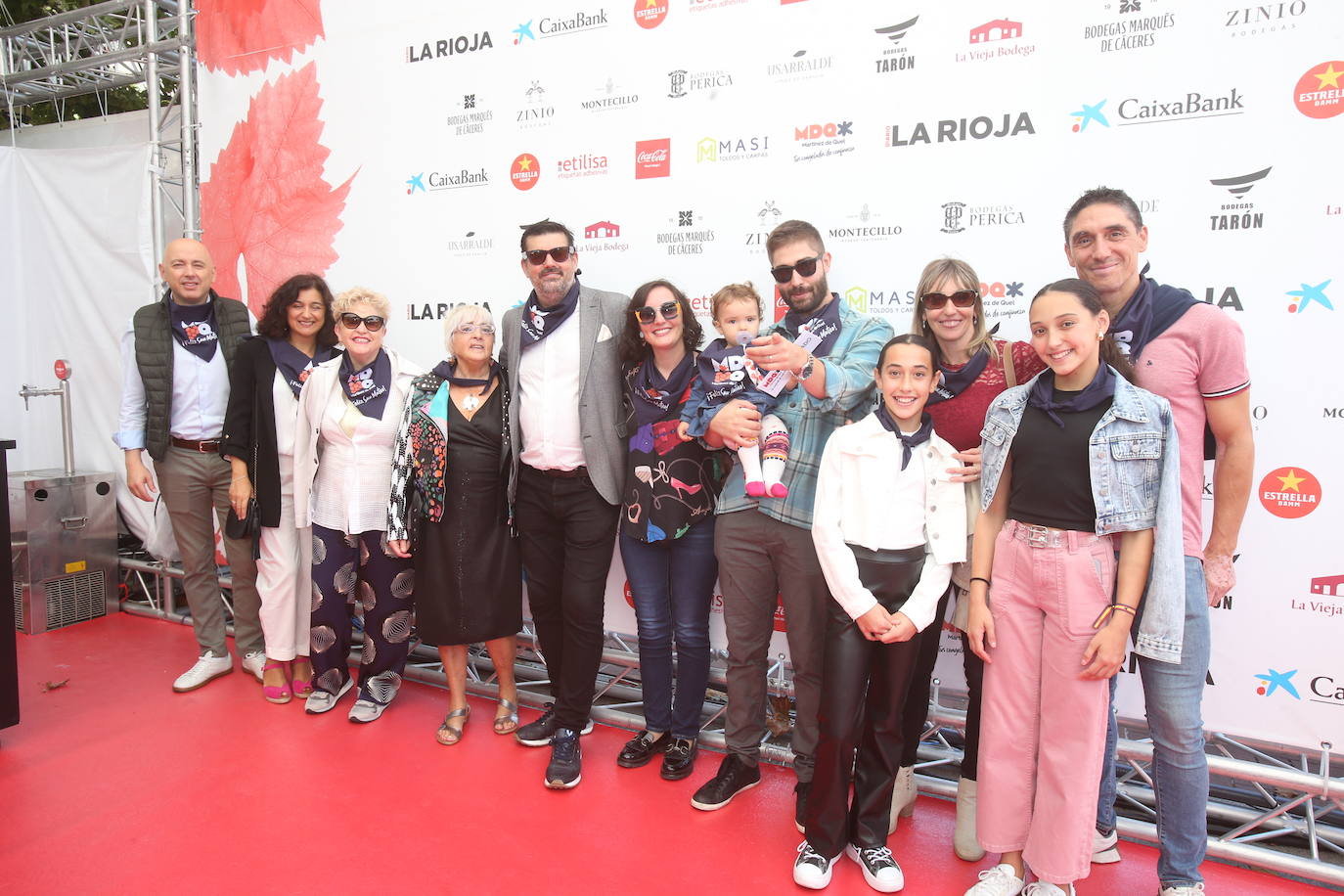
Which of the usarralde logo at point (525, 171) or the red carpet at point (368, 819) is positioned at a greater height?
the usarralde logo at point (525, 171)

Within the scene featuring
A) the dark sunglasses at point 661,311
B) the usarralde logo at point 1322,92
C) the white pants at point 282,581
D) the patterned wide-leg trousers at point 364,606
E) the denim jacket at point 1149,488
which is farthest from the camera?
the white pants at point 282,581

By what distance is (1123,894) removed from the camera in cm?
230

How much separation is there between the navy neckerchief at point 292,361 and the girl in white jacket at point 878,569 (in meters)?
2.46

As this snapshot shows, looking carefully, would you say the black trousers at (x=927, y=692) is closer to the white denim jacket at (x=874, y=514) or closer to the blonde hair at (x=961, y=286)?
the white denim jacket at (x=874, y=514)

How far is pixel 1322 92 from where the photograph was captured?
2438 mm

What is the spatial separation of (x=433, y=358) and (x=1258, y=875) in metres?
4.02

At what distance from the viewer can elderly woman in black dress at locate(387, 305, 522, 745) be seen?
9.85ft

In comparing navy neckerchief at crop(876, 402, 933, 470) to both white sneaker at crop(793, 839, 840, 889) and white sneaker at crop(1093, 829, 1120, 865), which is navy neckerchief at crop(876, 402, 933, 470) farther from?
white sneaker at crop(1093, 829, 1120, 865)

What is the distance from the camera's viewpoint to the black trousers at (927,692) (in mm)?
2375

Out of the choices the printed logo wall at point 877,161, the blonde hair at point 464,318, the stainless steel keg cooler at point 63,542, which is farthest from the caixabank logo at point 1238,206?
the stainless steel keg cooler at point 63,542

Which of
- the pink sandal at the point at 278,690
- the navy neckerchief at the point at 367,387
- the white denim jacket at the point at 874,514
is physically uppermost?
the navy neckerchief at the point at 367,387

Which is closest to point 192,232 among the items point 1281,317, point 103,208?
point 103,208

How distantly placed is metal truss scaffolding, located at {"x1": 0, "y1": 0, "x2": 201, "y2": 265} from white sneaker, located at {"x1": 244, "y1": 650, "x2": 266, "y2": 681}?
2654 millimetres

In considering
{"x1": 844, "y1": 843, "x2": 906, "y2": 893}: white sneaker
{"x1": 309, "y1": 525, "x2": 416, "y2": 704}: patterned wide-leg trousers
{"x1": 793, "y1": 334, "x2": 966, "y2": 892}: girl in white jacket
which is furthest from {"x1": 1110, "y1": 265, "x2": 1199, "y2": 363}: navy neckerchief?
{"x1": 309, "y1": 525, "x2": 416, "y2": 704}: patterned wide-leg trousers
